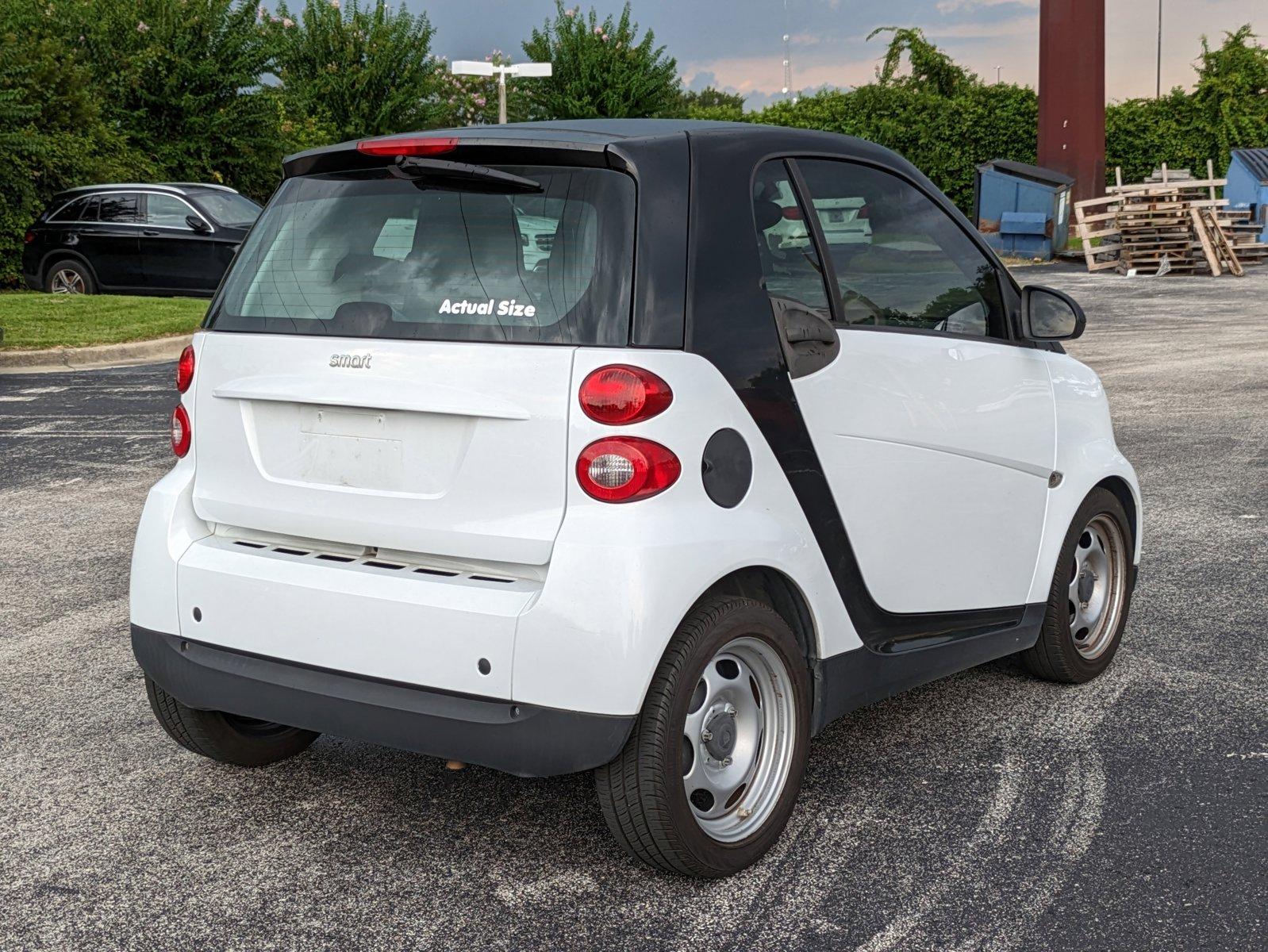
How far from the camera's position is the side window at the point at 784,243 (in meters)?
3.55

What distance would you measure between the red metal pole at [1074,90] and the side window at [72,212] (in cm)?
2015

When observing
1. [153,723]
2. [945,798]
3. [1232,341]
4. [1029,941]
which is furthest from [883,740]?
[1232,341]

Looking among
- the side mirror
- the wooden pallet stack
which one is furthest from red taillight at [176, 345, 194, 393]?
the wooden pallet stack

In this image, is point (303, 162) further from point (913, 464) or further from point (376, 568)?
point (913, 464)

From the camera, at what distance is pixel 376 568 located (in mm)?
3355

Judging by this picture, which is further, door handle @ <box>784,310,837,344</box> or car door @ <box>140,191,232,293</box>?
car door @ <box>140,191,232,293</box>

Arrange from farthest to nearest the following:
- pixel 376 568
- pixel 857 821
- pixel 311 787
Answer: pixel 311 787
pixel 857 821
pixel 376 568

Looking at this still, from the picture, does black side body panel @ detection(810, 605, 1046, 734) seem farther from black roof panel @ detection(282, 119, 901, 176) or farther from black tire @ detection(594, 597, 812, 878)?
black roof panel @ detection(282, 119, 901, 176)

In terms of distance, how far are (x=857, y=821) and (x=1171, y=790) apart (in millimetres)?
868

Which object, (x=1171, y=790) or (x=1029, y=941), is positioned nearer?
(x=1029, y=941)

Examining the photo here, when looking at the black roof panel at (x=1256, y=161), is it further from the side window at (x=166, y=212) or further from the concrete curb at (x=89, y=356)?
the concrete curb at (x=89, y=356)

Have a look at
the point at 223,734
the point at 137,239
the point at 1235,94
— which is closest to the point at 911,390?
the point at 223,734

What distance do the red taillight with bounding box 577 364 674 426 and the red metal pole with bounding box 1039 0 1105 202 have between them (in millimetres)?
29453

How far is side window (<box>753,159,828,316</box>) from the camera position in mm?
3553
